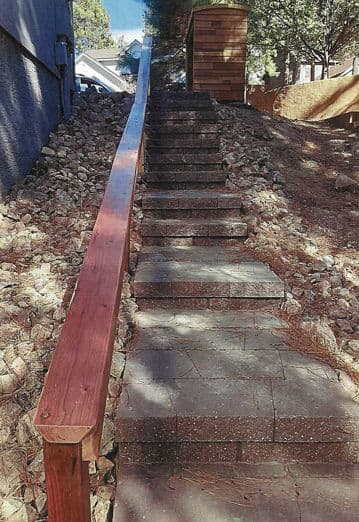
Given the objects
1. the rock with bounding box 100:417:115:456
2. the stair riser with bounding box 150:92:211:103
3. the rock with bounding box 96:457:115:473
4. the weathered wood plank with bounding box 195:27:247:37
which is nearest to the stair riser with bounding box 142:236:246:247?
the rock with bounding box 100:417:115:456

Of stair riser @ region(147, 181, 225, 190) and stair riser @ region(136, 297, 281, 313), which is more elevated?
stair riser @ region(147, 181, 225, 190)

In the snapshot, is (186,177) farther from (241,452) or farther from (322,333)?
(241,452)

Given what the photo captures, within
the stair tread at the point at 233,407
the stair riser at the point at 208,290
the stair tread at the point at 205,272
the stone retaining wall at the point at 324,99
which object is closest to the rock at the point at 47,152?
the stair tread at the point at 205,272

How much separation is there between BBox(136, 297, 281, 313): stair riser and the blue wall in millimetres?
1655

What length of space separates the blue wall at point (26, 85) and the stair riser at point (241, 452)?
98.3 inches

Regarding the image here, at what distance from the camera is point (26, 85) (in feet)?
14.3

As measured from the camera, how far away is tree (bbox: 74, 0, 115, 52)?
40.1 m

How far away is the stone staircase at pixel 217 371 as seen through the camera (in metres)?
1.74

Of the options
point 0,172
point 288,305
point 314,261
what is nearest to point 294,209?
point 314,261

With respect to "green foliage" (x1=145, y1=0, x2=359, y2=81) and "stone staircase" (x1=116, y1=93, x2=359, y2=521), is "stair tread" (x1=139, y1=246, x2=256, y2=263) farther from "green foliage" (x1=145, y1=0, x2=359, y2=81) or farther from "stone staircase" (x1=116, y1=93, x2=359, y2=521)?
"green foliage" (x1=145, y1=0, x2=359, y2=81)

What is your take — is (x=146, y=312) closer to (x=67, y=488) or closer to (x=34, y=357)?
(x=34, y=357)

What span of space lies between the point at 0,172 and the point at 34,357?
1985mm

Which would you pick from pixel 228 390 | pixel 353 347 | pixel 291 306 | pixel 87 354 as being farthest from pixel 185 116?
pixel 87 354

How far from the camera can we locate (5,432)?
168 cm
